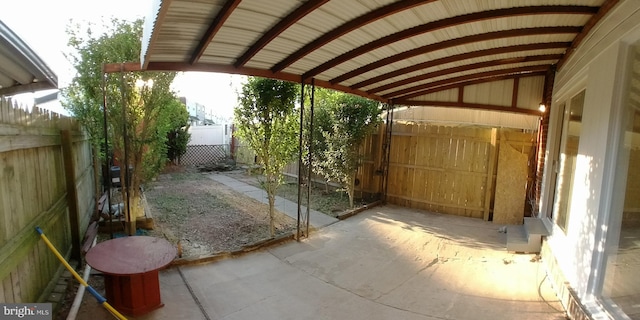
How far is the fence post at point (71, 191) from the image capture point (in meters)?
3.75

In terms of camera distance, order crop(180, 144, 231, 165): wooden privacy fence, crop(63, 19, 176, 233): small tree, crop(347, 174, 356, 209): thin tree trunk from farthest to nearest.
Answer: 1. crop(180, 144, 231, 165): wooden privacy fence
2. crop(347, 174, 356, 209): thin tree trunk
3. crop(63, 19, 176, 233): small tree

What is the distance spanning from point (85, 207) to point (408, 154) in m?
6.90

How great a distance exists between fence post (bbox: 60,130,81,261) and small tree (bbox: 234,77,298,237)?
2.34 m

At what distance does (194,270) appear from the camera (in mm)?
4113

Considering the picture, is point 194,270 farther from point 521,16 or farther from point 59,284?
point 521,16

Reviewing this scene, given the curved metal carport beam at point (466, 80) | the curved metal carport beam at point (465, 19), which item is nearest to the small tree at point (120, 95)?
the curved metal carport beam at point (465, 19)

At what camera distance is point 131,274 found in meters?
2.81

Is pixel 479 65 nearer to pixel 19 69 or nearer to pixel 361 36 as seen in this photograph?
pixel 361 36

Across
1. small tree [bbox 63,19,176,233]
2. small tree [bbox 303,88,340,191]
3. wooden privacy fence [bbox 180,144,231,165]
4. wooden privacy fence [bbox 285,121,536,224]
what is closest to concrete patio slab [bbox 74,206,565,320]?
wooden privacy fence [bbox 285,121,536,224]

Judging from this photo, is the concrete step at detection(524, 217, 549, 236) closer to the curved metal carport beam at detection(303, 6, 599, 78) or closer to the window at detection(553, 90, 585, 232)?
the window at detection(553, 90, 585, 232)

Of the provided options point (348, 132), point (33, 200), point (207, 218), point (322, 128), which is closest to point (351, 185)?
point (348, 132)

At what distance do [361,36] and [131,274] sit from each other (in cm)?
350

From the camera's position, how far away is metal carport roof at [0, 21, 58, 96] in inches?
108

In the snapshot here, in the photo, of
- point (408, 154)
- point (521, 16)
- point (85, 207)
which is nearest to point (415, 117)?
point (408, 154)
